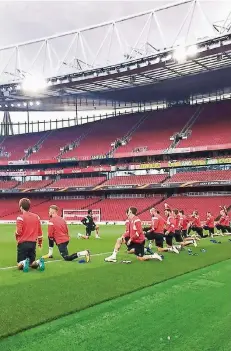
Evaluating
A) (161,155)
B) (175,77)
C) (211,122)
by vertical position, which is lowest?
(161,155)

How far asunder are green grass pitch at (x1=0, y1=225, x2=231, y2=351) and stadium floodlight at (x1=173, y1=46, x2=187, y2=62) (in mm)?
31838

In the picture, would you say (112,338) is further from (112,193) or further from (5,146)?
(5,146)

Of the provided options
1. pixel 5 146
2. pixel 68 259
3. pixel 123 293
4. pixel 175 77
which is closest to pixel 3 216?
pixel 5 146

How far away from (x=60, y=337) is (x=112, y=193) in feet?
165

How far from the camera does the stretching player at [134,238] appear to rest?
42.9 feet

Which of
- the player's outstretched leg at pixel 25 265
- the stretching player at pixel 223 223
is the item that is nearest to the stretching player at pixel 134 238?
the player's outstretched leg at pixel 25 265

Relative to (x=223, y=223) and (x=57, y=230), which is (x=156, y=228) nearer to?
(x=57, y=230)

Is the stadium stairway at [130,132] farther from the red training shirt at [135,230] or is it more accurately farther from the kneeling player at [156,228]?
the red training shirt at [135,230]

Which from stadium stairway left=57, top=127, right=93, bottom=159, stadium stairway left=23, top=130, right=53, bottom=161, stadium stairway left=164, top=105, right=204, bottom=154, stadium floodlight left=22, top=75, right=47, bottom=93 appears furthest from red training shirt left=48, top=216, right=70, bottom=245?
stadium stairway left=23, top=130, right=53, bottom=161

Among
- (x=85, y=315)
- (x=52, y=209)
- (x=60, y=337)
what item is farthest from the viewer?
(x=52, y=209)

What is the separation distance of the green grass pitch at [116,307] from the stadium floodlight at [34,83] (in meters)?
41.5

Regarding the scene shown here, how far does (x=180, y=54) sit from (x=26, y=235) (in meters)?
33.7

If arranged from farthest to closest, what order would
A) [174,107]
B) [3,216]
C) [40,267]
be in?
1. [174,107]
2. [3,216]
3. [40,267]

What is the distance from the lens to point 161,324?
256 inches
